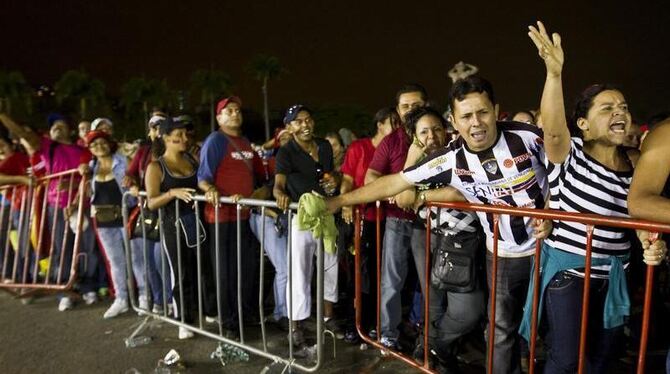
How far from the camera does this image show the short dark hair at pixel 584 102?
2.58m

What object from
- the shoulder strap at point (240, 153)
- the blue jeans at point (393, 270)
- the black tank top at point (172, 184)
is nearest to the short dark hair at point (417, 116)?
the blue jeans at point (393, 270)

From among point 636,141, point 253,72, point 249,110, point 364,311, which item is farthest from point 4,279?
point 249,110

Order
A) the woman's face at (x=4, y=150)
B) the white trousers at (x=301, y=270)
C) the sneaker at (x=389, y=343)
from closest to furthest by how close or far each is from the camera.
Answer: the sneaker at (x=389, y=343)
the white trousers at (x=301, y=270)
the woman's face at (x=4, y=150)

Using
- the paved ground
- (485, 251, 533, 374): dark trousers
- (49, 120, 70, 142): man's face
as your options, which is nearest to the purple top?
(49, 120, 70, 142): man's face

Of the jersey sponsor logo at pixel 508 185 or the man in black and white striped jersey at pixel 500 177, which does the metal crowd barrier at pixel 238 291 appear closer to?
the man in black and white striped jersey at pixel 500 177

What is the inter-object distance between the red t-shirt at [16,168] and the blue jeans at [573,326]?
650 cm

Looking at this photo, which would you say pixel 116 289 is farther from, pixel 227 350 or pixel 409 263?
pixel 409 263

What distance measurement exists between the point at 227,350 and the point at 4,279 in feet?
13.7

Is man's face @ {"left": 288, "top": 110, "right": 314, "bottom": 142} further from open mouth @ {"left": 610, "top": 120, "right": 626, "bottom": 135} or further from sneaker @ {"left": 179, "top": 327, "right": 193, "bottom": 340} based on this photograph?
open mouth @ {"left": 610, "top": 120, "right": 626, "bottom": 135}

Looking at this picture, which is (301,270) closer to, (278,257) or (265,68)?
(278,257)

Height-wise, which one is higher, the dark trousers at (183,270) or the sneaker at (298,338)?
the dark trousers at (183,270)

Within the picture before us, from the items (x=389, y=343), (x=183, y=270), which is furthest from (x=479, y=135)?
(x=183, y=270)

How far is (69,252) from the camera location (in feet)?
19.8

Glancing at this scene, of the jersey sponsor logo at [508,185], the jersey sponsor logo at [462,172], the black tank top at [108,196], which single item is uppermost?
the jersey sponsor logo at [462,172]
